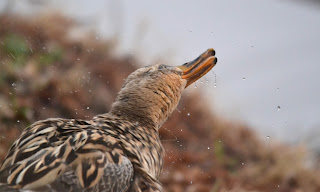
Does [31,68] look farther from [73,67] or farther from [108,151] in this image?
[108,151]

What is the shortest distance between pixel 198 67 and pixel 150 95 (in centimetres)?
36

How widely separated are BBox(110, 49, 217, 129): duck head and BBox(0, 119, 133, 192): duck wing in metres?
0.57

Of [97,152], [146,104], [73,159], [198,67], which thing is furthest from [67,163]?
[198,67]

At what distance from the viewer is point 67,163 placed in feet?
6.98

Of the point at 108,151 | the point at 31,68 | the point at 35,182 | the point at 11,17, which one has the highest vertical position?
the point at 11,17

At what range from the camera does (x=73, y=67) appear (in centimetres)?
528

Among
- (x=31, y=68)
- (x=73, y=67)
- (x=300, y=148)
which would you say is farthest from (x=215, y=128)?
(x=31, y=68)

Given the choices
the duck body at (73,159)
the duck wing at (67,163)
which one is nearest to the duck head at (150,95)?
the duck body at (73,159)

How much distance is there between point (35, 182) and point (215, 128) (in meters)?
3.72

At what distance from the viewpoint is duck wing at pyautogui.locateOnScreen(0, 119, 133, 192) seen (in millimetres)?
2076

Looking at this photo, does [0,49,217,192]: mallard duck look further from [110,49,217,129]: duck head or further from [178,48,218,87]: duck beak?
[178,48,218,87]: duck beak

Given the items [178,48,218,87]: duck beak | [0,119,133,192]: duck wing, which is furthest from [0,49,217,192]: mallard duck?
[178,48,218,87]: duck beak

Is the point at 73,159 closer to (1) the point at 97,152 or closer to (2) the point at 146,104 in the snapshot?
(1) the point at 97,152

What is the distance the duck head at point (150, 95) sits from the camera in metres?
2.94
